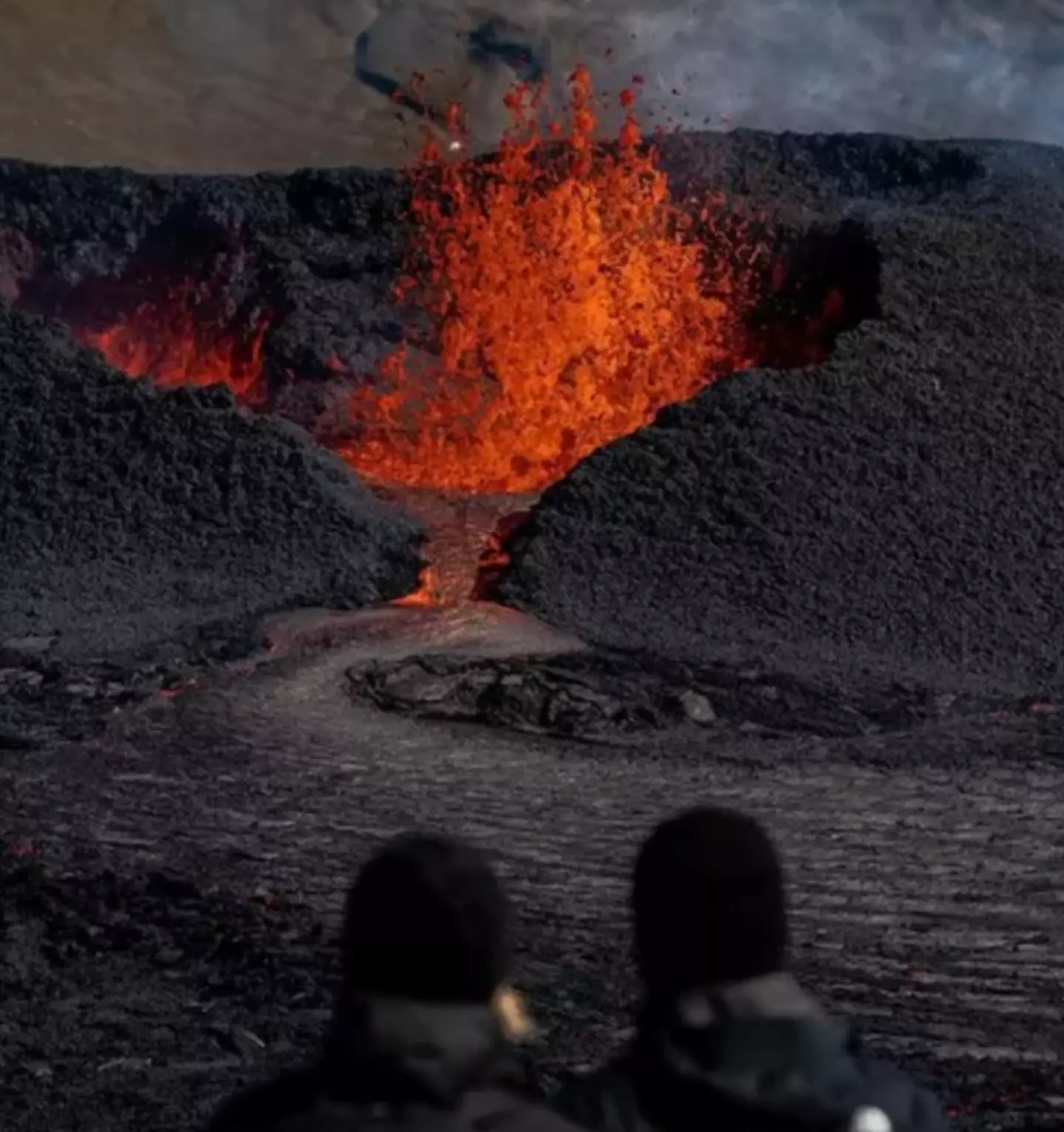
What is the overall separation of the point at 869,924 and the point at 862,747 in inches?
73.0

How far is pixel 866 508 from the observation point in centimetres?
848

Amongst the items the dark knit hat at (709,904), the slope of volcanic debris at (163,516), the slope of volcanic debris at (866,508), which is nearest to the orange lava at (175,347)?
the slope of volcanic debris at (163,516)

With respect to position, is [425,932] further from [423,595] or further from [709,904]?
[423,595]

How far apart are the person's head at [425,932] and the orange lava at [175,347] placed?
10247 millimetres

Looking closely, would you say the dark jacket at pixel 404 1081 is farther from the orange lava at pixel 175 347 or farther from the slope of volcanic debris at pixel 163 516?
the orange lava at pixel 175 347

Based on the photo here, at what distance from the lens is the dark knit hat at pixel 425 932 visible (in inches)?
64.3

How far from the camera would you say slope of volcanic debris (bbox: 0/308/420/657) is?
7988 millimetres

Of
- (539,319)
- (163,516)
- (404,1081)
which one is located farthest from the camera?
(539,319)

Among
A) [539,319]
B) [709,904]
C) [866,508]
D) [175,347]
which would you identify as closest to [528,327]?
[539,319]

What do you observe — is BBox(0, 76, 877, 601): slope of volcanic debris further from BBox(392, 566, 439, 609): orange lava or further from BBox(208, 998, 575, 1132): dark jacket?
BBox(208, 998, 575, 1132): dark jacket

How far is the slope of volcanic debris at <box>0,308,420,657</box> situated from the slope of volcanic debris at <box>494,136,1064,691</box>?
39.0 inches

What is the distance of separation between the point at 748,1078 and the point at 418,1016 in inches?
15.2

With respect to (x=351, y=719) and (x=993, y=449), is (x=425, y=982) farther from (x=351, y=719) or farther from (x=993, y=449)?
(x=993, y=449)

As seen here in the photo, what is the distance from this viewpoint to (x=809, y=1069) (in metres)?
1.72
